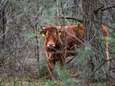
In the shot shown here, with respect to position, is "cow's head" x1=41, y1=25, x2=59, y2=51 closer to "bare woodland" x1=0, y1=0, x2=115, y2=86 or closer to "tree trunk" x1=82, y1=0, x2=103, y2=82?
"bare woodland" x1=0, y1=0, x2=115, y2=86

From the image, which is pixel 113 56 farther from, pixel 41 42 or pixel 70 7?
pixel 41 42

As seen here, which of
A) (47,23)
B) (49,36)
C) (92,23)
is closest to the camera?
(92,23)

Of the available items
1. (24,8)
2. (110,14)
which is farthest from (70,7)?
(24,8)

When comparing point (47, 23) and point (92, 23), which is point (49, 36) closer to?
point (47, 23)

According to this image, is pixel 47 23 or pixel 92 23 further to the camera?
pixel 47 23

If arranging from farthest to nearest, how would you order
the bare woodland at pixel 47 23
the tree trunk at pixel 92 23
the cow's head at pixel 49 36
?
the cow's head at pixel 49 36 < the tree trunk at pixel 92 23 < the bare woodland at pixel 47 23

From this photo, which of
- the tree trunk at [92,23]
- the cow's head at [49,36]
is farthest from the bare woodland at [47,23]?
the cow's head at [49,36]

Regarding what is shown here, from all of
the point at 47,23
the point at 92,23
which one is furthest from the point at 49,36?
the point at 92,23

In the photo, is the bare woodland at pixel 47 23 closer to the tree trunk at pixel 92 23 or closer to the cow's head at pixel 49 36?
the tree trunk at pixel 92 23

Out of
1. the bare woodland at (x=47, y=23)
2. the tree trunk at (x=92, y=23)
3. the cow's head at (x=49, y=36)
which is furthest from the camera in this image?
the cow's head at (x=49, y=36)

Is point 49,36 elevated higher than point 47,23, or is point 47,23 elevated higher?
point 47,23

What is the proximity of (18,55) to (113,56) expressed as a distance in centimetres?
345

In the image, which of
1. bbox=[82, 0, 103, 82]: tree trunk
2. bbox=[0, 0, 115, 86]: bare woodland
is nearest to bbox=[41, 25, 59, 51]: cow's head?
bbox=[0, 0, 115, 86]: bare woodland

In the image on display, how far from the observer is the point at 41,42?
1041cm
